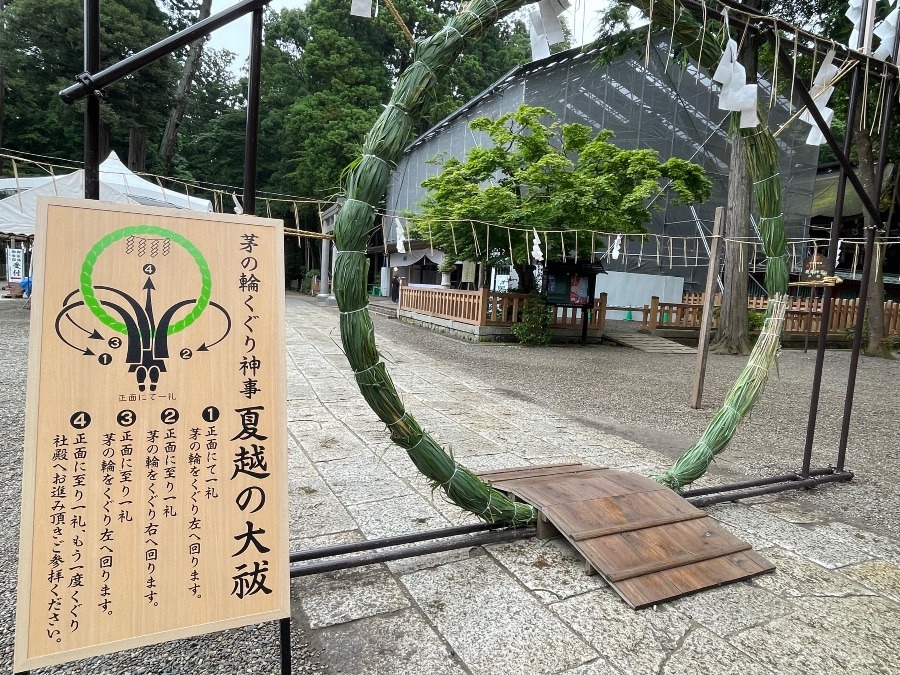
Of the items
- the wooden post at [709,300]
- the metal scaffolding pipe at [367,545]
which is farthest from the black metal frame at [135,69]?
the wooden post at [709,300]

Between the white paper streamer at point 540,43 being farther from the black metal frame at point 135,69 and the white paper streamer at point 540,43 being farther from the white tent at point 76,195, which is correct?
the white tent at point 76,195

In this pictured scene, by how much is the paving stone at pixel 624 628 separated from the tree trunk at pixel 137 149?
21.7 metres

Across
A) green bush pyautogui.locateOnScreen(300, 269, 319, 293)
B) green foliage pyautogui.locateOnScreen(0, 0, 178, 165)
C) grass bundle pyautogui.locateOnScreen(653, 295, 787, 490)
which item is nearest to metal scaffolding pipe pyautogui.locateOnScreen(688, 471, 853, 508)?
grass bundle pyautogui.locateOnScreen(653, 295, 787, 490)

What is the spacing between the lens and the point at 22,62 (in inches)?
696

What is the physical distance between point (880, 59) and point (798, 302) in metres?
14.6

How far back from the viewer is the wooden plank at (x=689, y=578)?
6.89ft

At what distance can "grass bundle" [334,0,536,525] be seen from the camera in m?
2.07

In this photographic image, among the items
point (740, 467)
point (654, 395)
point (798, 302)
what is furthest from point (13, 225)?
point (798, 302)

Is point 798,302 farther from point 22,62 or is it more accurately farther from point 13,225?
→ point 22,62

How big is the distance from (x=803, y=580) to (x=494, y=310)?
9764 mm

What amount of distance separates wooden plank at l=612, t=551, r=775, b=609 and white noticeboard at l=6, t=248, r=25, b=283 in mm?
20708

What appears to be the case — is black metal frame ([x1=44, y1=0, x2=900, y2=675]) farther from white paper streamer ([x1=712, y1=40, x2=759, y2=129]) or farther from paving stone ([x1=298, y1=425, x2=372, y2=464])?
paving stone ([x1=298, y1=425, x2=372, y2=464])

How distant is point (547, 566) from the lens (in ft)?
7.79

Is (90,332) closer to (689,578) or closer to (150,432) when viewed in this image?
(150,432)
